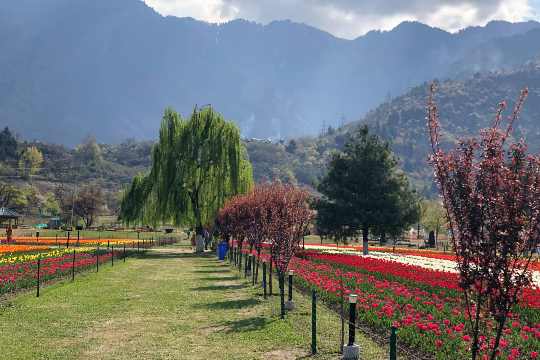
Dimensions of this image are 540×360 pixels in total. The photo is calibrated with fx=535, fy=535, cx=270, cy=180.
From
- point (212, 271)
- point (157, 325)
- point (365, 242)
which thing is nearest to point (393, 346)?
point (157, 325)

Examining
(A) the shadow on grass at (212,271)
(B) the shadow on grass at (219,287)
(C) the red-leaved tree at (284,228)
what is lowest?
(B) the shadow on grass at (219,287)

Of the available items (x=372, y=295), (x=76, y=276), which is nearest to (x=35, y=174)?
(x=76, y=276)

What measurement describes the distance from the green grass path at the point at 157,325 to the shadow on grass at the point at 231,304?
0.03 meters

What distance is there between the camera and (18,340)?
1179cm

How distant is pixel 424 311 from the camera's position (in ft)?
49.8

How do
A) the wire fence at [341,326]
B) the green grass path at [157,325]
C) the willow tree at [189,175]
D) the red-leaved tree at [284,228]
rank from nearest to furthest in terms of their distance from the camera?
1. the wire fence at [341,326]
2. the green grass path at [157,325]
3. the red-leaved tree at [284,228]
4. the willow tree at [189,175]

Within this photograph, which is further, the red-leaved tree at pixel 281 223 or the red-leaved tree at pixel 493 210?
the red-leaved tree at pixel 281 223

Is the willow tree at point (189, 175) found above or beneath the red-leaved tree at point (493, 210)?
above

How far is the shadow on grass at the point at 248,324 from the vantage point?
13.3 m

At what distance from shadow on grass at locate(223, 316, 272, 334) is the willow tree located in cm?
2748

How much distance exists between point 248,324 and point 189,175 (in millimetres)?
29502

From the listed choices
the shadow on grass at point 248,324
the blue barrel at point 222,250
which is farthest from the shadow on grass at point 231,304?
the blue barrel at point 222,250

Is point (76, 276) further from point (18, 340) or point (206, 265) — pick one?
point (18, 340)

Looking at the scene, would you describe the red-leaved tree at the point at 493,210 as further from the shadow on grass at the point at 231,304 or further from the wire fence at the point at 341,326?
the shadow on grass at the point at 231,304
